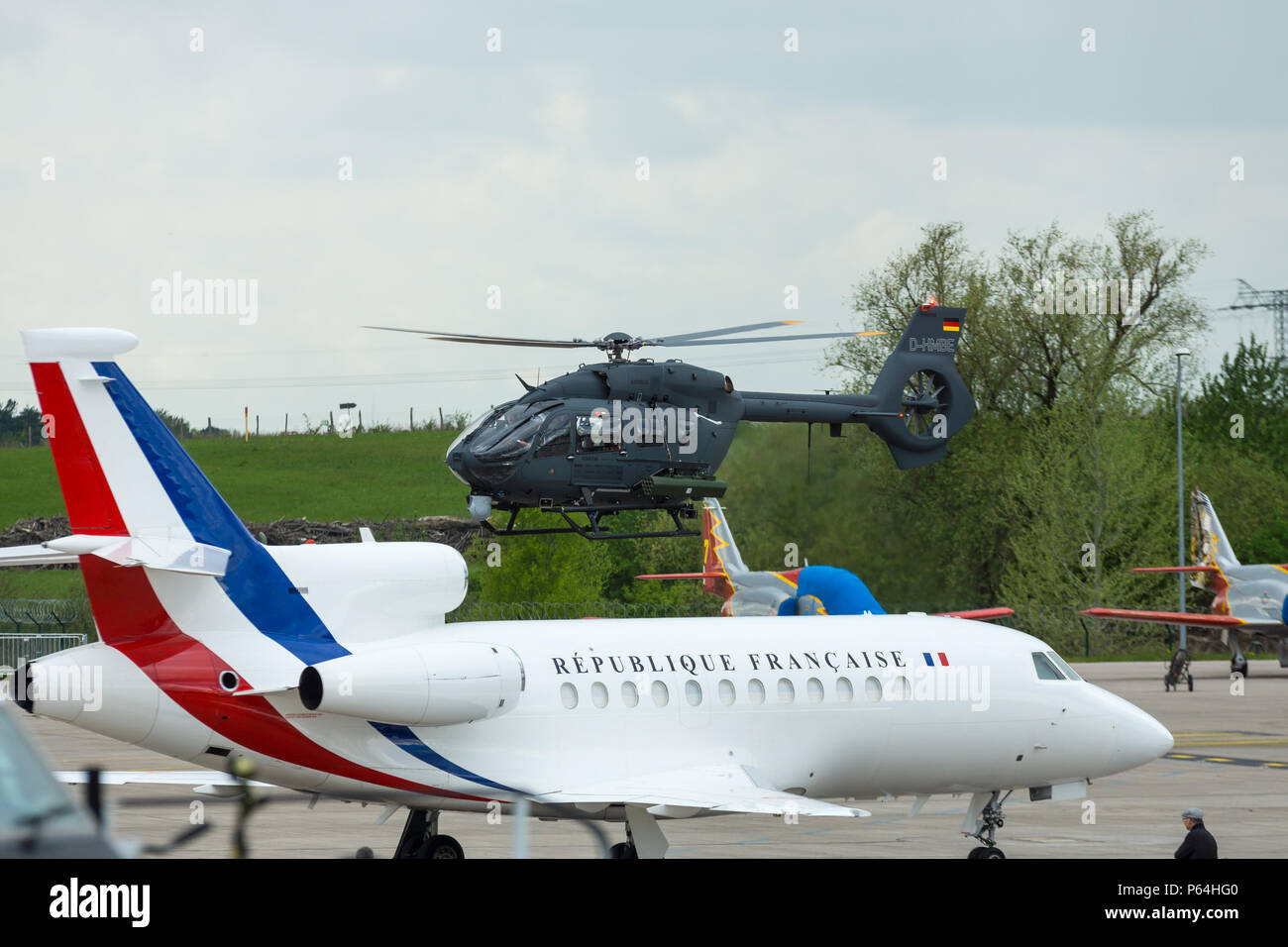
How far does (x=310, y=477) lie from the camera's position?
89.2m

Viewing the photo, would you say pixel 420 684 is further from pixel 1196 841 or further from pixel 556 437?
pixel 556 437

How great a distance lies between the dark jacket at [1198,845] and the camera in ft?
43.7

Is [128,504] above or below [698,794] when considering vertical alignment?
above

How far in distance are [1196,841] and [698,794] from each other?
184 inches

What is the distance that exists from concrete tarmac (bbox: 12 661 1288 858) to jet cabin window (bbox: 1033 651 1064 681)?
2.42 metres

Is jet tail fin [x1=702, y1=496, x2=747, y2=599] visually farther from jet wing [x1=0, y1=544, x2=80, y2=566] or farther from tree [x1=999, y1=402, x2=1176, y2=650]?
jet wing [x1=0, y1=544, x2=80, y2=566]

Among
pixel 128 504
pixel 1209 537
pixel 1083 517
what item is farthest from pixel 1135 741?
pixel 1083 517

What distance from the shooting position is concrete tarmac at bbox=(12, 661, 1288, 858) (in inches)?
774

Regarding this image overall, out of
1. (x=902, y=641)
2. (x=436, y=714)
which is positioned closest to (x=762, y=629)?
(x=902, y=641)

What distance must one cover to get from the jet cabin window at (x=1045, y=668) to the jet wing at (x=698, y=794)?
3917mm

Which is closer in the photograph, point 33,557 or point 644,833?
point 33,557

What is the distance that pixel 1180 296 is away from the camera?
68688 millimetres

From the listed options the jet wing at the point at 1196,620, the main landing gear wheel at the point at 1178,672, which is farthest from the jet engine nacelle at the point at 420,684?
the jet wing at the point at 1196,620

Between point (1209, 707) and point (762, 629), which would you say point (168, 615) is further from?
point (1209, 707)
